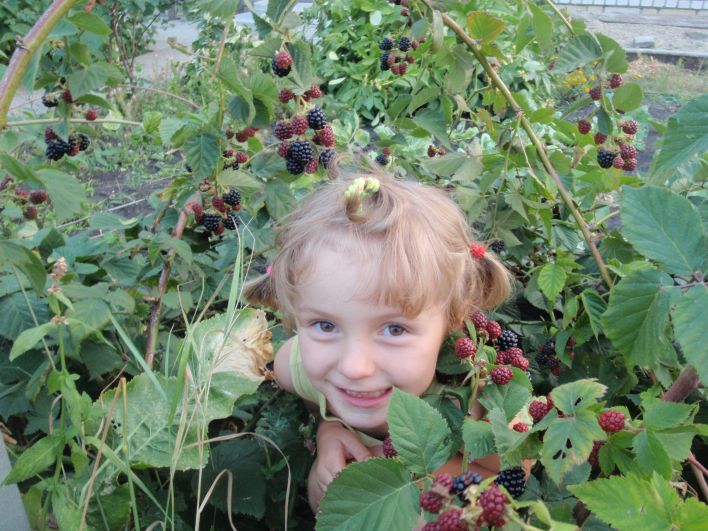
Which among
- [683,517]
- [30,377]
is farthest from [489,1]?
[683,517]

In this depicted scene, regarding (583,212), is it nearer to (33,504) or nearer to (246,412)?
(246,412)

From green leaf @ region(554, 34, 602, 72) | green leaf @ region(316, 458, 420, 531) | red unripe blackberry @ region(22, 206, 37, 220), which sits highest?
green leaf @ region(554, 34, 602, 72)

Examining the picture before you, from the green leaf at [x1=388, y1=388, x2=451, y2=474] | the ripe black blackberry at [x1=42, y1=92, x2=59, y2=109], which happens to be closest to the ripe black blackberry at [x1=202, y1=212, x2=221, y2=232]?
the ripe black blackberry at [x1=42, y1=92, x2=59, y2=109]

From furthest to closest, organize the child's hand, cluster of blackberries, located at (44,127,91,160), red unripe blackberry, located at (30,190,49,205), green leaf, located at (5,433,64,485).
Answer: red unripe blackberry, located at (30,190,49,205) → cluster of blackberries, located at (44,127,91,160) → the child's hand → green leaf, located at (5,433,64,485)

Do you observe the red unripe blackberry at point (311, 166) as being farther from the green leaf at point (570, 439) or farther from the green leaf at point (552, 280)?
the green leaf at point (570, 439)

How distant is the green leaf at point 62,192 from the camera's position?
1170mm

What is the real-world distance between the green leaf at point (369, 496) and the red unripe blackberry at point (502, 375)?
283mm

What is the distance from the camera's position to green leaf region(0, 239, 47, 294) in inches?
41.9

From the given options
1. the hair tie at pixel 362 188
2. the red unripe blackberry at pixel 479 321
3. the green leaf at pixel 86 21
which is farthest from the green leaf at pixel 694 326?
the green leaf at pixel 86 21

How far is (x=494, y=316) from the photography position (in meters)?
1.58

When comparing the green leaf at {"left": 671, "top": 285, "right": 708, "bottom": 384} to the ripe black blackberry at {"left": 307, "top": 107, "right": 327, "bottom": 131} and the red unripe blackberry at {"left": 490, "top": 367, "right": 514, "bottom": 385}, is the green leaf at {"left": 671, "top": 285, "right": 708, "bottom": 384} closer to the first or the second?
the red unripe blackberry at {"left": 490, "top": 367, "right": 514, "bottom": 385}

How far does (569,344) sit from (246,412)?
2.40 feet

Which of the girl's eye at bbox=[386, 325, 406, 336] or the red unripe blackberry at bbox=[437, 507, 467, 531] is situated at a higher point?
the red unripe blackberry at bbox=[437, 507, 467, 531]

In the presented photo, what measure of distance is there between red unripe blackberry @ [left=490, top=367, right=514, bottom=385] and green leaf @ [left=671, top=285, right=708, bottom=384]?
262mm
